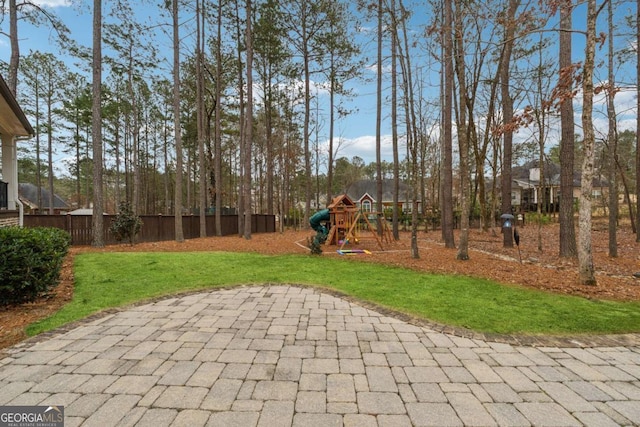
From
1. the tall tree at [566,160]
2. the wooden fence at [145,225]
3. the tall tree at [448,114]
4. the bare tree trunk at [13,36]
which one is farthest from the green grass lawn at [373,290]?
the bare tree trunk at [13,36]

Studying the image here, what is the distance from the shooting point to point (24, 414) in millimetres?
2035

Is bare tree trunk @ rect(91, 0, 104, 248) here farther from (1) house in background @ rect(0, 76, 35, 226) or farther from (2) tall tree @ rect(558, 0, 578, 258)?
(2) tall tree @ rect(558, 0, 578, 258)

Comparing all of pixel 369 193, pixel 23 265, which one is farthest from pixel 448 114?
pixel 369 193

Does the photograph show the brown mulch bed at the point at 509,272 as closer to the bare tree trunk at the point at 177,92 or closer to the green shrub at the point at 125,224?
the green shrub at the point at 125,224

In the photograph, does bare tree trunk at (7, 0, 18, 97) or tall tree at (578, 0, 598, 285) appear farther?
bare tree trunk at (7, 0, 18, 97)

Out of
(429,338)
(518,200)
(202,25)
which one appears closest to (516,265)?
(429,338)

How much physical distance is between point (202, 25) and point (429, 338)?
57.6ft

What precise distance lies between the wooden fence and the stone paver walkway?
33.4 ft

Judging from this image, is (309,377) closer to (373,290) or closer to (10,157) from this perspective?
(373,290)

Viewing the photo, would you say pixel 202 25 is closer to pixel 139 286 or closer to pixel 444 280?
A: pixel 139 286

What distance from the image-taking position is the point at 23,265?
13.2 ft

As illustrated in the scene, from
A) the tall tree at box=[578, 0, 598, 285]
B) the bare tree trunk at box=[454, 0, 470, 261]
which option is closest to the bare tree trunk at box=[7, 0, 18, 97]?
the bare tree trunk at box=[454, 0, 470, 261]

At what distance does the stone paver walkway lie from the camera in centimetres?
197

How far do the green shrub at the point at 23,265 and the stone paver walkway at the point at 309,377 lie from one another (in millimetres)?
1333
